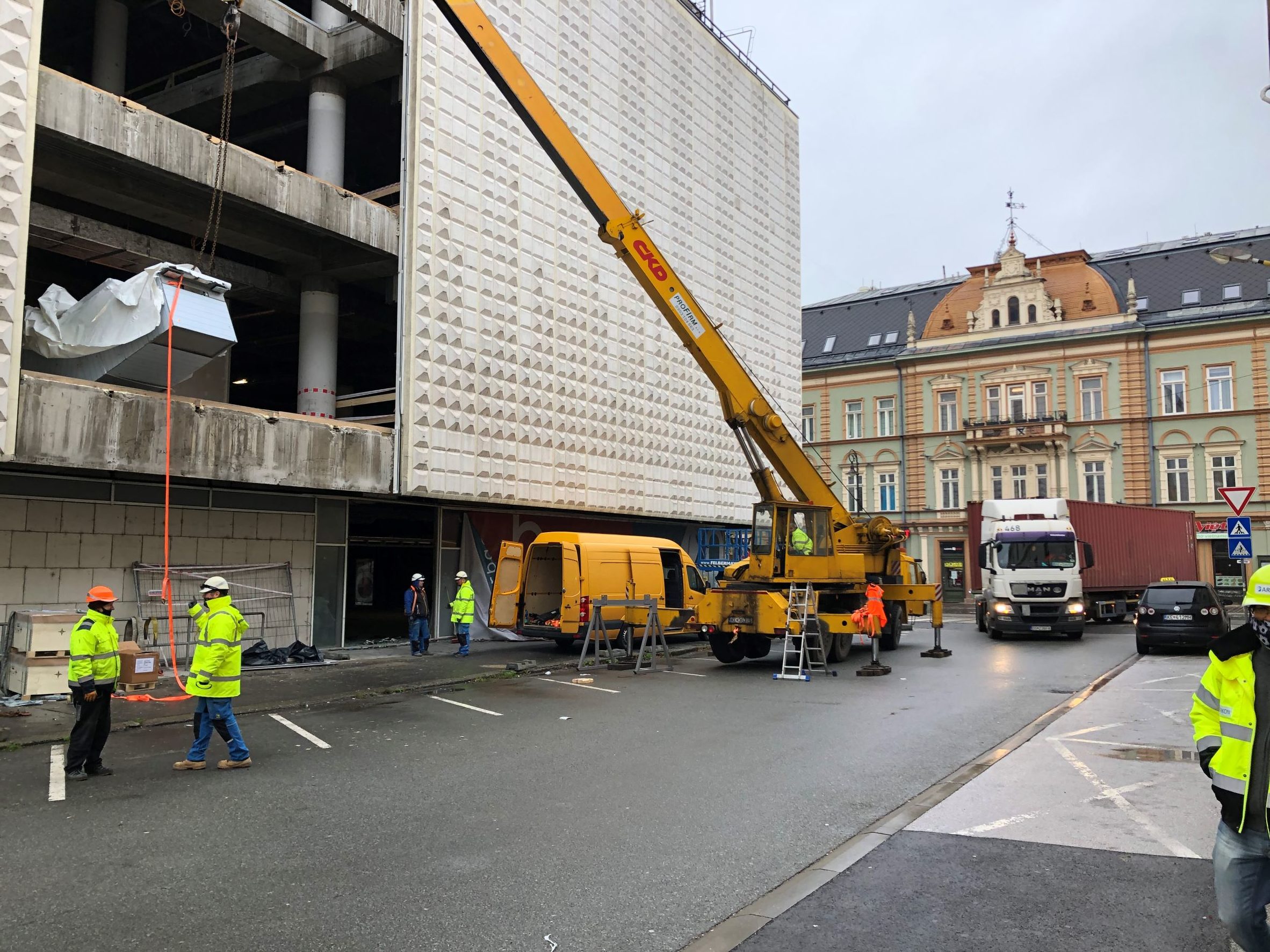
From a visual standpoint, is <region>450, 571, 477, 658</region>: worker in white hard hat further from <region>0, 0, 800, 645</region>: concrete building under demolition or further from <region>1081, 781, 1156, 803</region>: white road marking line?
<region>1081, 781, 1156, 803</region>: white road marking line

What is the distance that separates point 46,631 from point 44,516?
329 centimetres

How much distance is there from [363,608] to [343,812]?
2299 centimetres

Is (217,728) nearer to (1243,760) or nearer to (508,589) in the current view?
(1243,760)

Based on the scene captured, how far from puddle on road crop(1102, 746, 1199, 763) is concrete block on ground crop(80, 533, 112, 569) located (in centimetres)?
1499

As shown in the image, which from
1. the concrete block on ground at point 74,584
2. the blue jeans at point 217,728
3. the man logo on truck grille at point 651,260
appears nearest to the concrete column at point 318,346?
the concrete block on ground at point 74,584

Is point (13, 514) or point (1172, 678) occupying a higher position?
point (13, 514)

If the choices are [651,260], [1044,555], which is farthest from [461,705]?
[1044,555]

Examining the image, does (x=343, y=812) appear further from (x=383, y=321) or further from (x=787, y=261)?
(x=787, y=261)

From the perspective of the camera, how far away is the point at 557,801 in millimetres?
7328

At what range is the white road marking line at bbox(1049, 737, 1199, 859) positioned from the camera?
5.99m

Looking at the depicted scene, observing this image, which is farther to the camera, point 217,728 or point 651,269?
point 651,269

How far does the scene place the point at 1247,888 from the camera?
371 cm

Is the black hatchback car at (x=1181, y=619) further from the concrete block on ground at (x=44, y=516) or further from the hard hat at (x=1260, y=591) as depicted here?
the concrete block on ground at (x=44, y=516)

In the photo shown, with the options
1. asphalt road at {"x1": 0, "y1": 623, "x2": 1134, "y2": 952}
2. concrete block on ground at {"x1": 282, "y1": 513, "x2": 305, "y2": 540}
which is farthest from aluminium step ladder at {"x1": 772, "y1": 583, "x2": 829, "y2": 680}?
concrete block on ground at {"x1": 282, "y1": 513, "x2": 305, "y2": 540}
